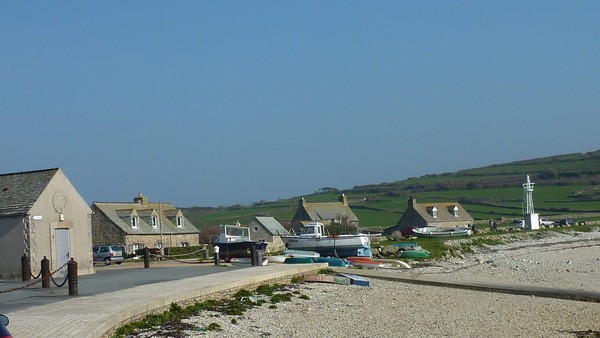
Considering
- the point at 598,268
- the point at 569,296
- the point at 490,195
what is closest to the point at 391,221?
the point at 490,195

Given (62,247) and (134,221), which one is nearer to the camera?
(62,247)

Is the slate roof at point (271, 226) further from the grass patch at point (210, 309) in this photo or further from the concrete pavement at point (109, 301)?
the grass patch at point (210, 309)

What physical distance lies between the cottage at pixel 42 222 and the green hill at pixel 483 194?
5889cm

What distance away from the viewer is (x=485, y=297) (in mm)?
28781

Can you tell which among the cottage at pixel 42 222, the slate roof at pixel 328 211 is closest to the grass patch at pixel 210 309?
the cottage at pixel 42 222

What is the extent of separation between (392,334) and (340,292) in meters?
7.91

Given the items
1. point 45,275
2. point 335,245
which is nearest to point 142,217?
point 335,245

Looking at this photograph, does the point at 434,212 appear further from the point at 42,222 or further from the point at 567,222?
the point at 42,222

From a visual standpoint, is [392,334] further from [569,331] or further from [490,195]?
[490,195]

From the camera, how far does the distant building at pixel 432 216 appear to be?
3538 inches

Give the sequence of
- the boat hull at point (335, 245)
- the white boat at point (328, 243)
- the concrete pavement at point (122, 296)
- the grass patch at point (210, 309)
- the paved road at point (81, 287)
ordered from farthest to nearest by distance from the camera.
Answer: the white boat at point (328, 243) → the boat hull at point (335, 245) → the paved road at point (81, 287) → the grass patch at point (210, 309) → the concrete pavement at point (122, 296)

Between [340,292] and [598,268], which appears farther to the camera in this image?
[598,268]

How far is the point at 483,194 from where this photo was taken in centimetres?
13038

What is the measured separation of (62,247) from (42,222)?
149 centimetres
